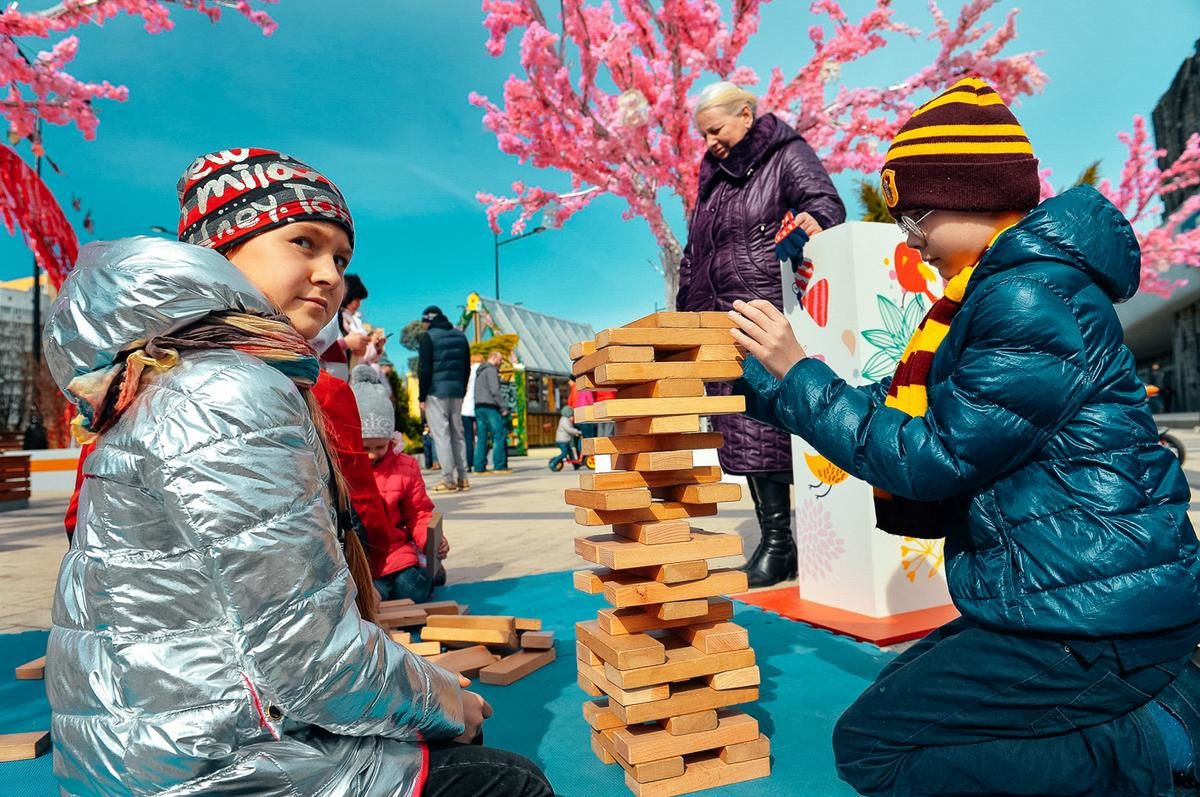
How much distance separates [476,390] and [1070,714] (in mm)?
11994

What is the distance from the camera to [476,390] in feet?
42.5

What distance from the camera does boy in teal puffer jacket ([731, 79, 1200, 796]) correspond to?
4.26 feet

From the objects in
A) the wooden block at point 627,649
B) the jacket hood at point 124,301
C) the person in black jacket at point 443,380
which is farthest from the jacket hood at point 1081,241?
the person in black jacket at point 443,380

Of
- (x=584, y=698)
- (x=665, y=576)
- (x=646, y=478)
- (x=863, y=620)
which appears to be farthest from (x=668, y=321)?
(x=863, y=620)

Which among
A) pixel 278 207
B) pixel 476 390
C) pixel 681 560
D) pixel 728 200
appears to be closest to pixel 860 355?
pixel 728 200

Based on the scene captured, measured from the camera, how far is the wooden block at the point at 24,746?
2.12 meters

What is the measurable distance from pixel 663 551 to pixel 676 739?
0.46 metres

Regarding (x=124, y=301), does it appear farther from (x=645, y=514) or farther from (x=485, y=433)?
(x=485, y=433)

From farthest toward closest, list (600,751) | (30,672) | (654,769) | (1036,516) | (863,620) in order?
1. (863,620)
2. (30,672)
3. (600,751)
4. (654,769)
5. (1036,516)

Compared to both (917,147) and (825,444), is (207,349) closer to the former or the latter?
(825,444)

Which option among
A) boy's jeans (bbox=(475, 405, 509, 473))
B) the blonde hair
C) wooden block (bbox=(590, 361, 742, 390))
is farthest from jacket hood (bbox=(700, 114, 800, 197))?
boy's jeans (bbox=(475, 405, 509, 473))

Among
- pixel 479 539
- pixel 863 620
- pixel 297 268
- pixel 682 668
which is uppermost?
pixel 297 268

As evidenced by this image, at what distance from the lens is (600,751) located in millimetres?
2010

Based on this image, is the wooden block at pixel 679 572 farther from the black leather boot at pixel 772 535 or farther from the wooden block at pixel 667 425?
the black leather boot at pixel 772 535
